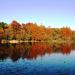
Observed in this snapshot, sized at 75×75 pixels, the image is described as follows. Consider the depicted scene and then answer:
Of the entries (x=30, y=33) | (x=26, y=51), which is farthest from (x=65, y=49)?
(x=30, y=33)

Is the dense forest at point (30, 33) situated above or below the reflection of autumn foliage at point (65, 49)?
above

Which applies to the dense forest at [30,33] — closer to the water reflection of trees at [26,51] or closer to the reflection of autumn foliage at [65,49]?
the reflection of autumn foliage at [65,49]

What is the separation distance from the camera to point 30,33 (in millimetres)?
102938

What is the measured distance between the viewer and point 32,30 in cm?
10431

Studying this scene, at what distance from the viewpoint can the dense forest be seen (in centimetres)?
9255

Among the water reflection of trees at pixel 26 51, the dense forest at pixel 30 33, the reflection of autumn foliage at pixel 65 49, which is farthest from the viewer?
the dense forest at pixel 30 33

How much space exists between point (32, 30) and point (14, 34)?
12.0 metres

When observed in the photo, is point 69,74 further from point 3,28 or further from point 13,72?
point 3,28

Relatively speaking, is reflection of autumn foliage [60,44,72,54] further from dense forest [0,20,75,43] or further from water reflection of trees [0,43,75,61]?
dense forest [0,20,75,43]

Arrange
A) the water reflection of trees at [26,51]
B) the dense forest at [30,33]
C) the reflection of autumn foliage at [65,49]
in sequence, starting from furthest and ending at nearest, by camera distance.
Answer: the dense forest at [30,33] → the reflection of autumn foliage at [65,49] → the water reflection of trees at [26,51]

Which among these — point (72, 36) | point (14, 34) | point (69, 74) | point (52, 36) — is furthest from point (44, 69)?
point (72, 36)

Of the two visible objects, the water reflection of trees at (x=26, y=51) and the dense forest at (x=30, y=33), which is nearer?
the water reflection of trees at (x=26, y=51)

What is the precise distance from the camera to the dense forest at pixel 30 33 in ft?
304

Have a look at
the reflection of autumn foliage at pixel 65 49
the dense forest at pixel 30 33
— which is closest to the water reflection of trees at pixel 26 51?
the reflection of autumn foliage at pixel 65 49
